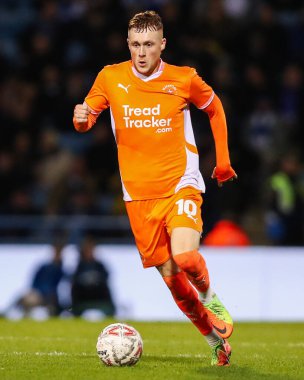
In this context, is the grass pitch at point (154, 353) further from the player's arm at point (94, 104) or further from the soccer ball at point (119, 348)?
the player's arm at point (94, 104)

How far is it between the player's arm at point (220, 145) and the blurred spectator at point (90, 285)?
668 cm

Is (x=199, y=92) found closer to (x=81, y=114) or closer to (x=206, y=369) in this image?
(x=81, y=114)

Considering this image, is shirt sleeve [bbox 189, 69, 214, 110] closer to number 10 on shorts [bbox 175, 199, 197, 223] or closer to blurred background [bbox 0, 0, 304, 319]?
number 10 on shorts [bbox 175, 199, 197, 223]

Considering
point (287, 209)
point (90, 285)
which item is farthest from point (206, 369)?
point (287, 209)

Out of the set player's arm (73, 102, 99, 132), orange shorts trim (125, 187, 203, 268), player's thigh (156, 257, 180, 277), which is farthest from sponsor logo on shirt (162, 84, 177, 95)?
player's thigh (156, 257, 180, 277)

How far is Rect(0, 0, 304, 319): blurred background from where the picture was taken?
1569 cm

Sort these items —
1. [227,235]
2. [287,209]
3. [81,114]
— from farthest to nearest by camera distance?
[287,209] < [227,235] < [81,114]

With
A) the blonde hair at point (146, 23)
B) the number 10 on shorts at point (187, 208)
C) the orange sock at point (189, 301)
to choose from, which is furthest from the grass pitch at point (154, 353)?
the blonde hair at point (146, 23)

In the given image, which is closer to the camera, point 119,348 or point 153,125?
point 119,348

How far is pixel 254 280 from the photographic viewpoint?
50.3 ft

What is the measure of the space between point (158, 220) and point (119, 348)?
1.04 meters

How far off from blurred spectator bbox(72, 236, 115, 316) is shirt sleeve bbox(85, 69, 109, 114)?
6.58m

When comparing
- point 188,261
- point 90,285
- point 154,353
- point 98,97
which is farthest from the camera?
point 90,285

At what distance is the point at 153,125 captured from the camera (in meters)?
8.50
